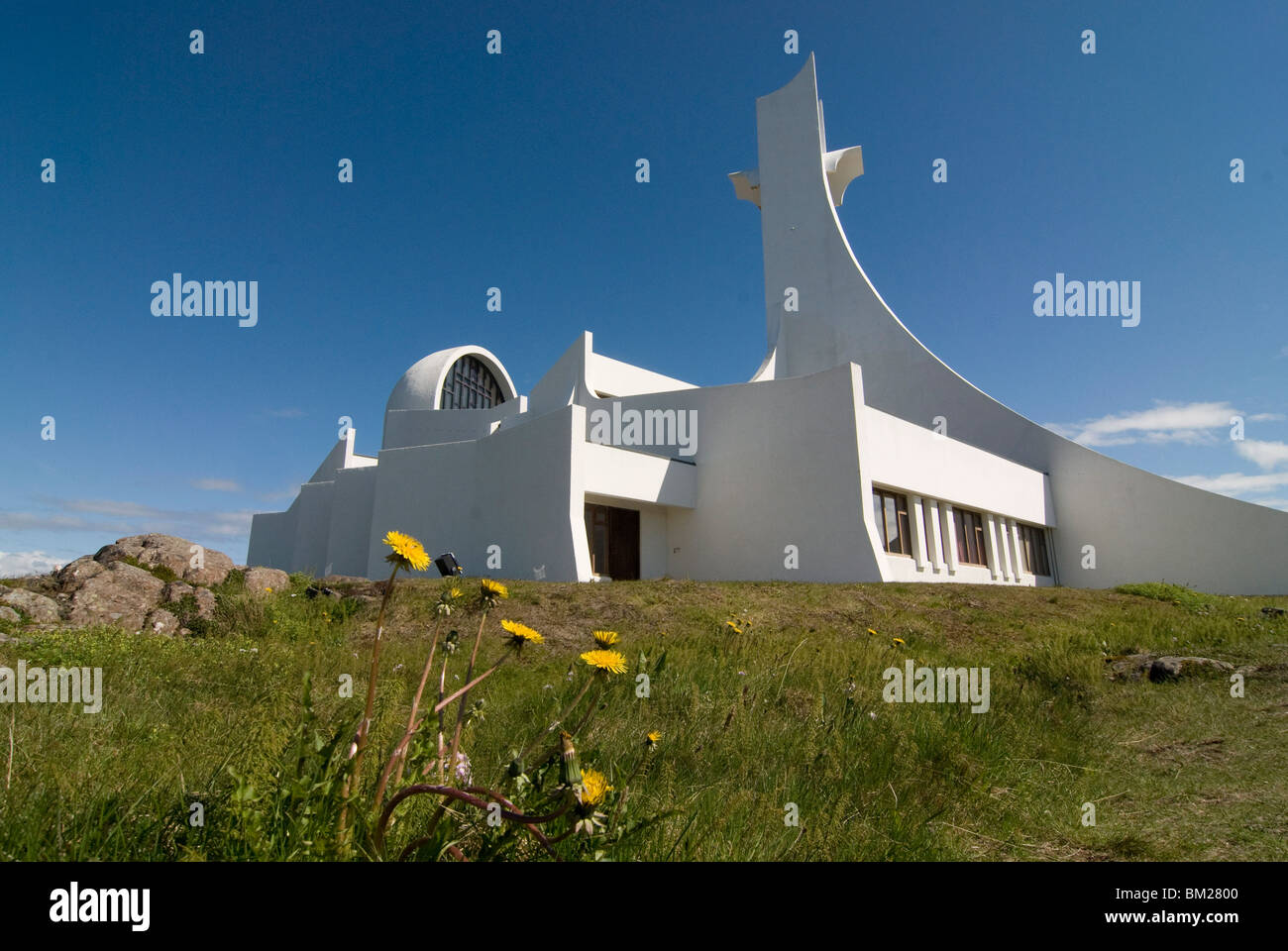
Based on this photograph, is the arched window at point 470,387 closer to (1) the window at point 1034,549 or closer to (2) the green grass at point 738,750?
(1) the window at point 1034,549

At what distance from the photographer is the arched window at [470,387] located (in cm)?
3095

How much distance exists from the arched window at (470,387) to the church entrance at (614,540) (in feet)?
50.5

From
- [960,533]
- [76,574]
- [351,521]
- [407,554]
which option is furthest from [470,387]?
[407,554]

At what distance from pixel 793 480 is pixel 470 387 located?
66.1ft

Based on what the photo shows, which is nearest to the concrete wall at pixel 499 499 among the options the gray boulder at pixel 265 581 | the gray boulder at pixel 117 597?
the gray boulder at pixel 265 581

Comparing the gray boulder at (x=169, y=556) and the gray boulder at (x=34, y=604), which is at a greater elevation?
the gray boulder at (x=169, y=556)

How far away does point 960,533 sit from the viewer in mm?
19609

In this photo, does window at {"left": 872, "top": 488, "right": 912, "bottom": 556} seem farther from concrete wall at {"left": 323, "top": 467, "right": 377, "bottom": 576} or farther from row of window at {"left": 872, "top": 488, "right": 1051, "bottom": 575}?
concrete wall at {"left": 323, "top": 467, "right": 377, "bottom": 576}

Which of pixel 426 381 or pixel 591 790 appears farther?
pixel 426 381

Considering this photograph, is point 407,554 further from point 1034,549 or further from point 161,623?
point 1034,549

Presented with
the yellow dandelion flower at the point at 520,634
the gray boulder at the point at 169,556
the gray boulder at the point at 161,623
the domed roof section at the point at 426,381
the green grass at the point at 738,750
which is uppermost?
the domed roof section at the point at 426,381

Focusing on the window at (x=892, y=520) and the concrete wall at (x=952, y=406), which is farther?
the concrete wall at (x=952, y=406)

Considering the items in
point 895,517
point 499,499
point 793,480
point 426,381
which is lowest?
point 895,517
